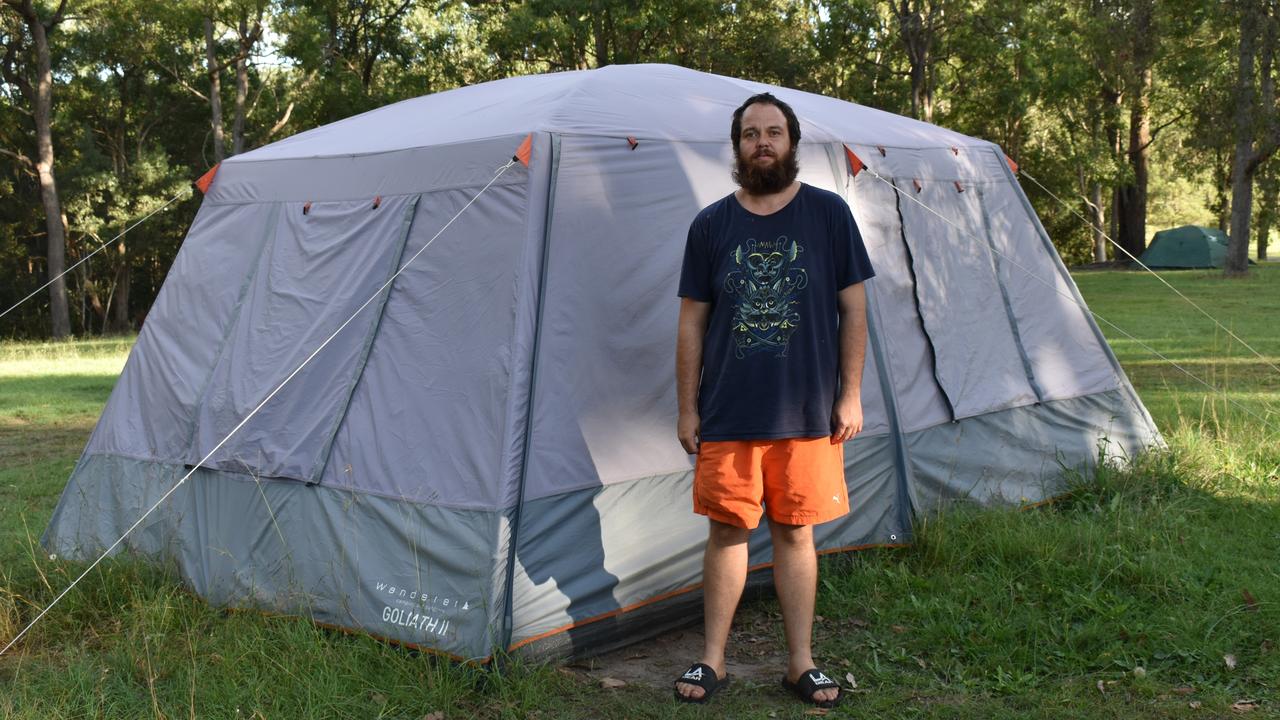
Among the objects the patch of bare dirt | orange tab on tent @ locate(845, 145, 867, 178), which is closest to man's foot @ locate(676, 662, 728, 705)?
the patch of bare dirt

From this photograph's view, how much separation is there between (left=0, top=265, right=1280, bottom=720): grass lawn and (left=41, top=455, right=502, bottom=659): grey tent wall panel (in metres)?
0.11

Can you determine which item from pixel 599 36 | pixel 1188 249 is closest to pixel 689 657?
pixel 599 36

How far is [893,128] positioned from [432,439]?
2966 mm

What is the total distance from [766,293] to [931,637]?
1439mm

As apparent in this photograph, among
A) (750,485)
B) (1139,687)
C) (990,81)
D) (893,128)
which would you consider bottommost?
(1139,687)

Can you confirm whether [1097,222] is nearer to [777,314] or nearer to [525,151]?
[525,151]

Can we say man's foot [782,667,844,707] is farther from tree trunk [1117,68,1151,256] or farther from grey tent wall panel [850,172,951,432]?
tree trunk [1117,68,1151,256]

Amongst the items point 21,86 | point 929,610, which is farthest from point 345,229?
point 21,86

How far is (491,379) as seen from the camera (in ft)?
12.9

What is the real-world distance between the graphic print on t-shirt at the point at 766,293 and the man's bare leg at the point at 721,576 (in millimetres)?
564

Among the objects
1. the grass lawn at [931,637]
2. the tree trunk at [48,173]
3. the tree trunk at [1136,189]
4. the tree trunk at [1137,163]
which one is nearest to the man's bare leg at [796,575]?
the grass lawn at [931,637]

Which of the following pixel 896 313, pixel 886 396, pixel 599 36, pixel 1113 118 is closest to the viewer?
pixel 886 396

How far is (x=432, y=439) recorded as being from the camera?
3.98 metres

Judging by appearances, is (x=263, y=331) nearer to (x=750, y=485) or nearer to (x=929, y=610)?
(x=750, y=485)
